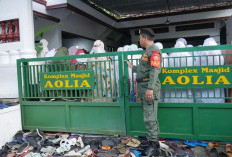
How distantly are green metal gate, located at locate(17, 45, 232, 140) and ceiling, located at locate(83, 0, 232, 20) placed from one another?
157 inches

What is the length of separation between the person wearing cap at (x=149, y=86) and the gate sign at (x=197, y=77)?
306mm

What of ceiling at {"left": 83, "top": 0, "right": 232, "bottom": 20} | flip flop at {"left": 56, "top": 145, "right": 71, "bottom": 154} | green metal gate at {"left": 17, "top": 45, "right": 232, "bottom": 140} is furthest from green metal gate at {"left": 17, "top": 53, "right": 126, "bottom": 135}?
ceiling at {"left": 83, "top": 0, "right": 232, "bottom": 20}

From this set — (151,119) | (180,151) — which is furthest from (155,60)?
(180,151)

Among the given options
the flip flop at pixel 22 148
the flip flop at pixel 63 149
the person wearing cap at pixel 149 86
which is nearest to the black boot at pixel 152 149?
the person wearing cap at pixel 149 86

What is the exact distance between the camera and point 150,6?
307 inches

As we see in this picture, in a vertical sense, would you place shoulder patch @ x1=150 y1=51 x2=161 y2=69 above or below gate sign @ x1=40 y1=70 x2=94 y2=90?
above

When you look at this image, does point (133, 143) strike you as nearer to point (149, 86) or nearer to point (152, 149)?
point (152, 149)

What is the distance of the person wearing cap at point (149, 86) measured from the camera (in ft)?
7.70

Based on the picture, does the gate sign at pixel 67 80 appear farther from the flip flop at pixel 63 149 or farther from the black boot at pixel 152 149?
the black boot at pixel 152 149

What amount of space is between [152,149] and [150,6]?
6411mm

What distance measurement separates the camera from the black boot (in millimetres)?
2387

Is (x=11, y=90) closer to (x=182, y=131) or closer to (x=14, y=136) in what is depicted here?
(x=14, y=136)

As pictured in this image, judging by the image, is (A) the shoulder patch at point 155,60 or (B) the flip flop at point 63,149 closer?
(A) the shoulder patch at point 155,60

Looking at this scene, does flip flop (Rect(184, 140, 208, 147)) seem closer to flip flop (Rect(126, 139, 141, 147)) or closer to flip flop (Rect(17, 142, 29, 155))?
flip flop (Rect(126, 139, 141, 147))
